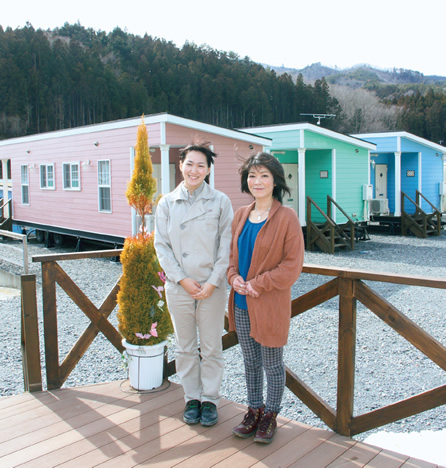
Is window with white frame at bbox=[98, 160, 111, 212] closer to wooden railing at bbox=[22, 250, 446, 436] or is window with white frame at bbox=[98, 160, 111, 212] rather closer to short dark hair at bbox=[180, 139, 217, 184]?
wooden railing at bbox=[22, 250, 446, 436]

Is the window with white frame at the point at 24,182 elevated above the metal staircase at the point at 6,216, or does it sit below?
above

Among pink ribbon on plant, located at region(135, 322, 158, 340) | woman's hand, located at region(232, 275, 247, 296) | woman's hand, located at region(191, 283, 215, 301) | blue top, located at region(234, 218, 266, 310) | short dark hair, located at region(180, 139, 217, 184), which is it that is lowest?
pink ribbon on plant, located at region(135, 322, 158, 340)

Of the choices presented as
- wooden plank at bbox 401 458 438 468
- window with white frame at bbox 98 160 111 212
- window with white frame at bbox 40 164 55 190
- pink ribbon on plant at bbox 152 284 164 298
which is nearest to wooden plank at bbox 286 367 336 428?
wooden plank at bbox 401 458 438 468

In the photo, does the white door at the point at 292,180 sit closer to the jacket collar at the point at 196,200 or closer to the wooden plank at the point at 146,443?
the jacket collar at the point at 196,200

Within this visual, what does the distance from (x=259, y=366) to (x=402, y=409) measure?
746 mm

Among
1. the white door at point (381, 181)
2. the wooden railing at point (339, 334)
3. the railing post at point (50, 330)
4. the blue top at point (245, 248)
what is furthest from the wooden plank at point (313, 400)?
the white door at point (381, 181)

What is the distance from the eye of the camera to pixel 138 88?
3884 centimetres

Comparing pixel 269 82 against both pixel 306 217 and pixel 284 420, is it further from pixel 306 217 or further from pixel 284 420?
Result: pixel 284 420

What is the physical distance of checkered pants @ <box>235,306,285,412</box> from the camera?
8.55ft

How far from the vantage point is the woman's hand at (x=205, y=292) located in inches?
108

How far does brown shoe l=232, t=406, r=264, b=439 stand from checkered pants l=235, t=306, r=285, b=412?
0.03 m

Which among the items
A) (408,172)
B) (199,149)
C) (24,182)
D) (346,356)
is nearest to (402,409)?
(346,356)

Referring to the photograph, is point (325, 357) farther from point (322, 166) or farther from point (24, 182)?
point (24, 182)

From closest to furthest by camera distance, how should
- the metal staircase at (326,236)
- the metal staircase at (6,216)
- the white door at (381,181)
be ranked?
the metal staircase at (326,236) → the metal staircase at (6,216) → the white door at (381,181)
